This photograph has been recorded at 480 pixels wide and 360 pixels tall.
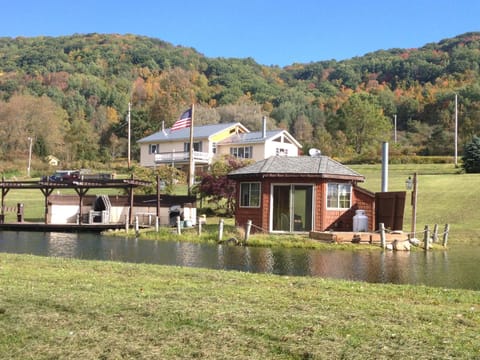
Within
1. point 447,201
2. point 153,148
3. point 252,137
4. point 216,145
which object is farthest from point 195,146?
point 447,201

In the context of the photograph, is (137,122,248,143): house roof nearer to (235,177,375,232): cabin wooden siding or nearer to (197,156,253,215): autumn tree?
(197,156,253,215): autumn tree

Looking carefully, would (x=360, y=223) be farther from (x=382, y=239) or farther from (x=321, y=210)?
(x=382, y=239)

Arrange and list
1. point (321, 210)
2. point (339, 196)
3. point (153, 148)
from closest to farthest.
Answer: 1. point (321, 210)
2. point (339, 196)
3. point (153, 148)

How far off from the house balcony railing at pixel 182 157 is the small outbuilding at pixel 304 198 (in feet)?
97.4

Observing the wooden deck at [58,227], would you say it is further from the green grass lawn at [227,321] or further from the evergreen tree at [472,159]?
the evergreen tree at [472,159]

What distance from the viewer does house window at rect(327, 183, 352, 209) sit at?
23.6m

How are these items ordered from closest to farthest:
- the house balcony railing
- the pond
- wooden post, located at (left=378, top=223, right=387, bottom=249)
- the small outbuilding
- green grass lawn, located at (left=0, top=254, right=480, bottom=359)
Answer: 1. green grass lawn, located at (left=0, top=254, right=480, bottom=359)
2. the pond
3. wooden post, located at (left=378, top=223, right=387, bottom=249)
4. the small outbuilding
5. the house balcony railing

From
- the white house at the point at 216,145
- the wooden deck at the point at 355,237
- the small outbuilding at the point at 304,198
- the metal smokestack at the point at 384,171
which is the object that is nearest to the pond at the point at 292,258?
the wooden deck at the point at 355,237

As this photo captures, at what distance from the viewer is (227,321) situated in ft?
21.5

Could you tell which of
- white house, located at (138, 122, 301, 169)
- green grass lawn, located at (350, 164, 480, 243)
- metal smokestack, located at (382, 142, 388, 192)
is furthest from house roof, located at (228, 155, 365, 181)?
white house, located at (138, 122, 301, 169)

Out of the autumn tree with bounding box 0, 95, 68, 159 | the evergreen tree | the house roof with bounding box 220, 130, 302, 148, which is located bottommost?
the evergreen tree

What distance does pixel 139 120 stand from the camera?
8012cm

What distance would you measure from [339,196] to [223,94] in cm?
8103

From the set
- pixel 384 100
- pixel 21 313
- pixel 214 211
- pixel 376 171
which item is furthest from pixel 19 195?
pixel 384 100
